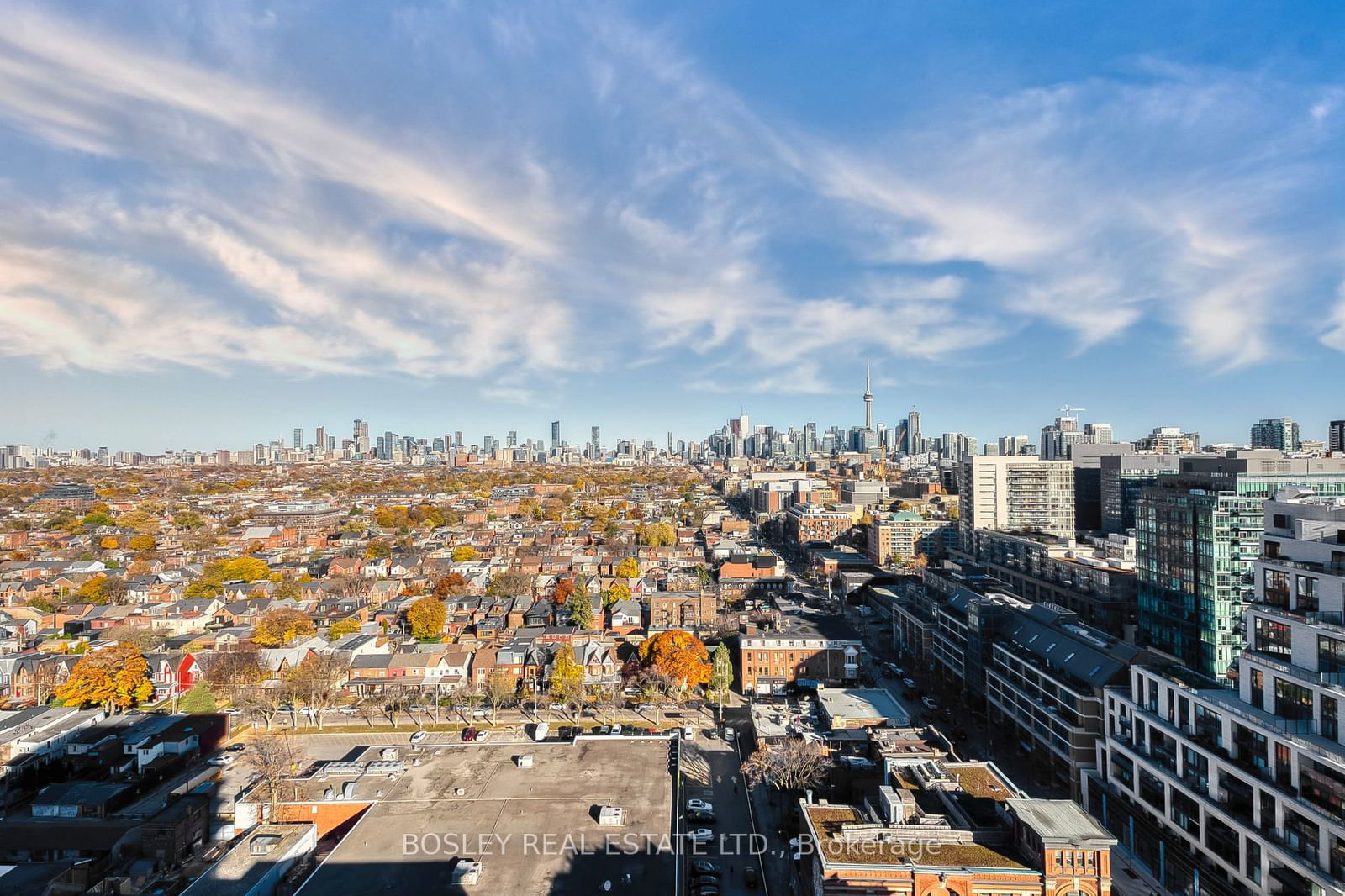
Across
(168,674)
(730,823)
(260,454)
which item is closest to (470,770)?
(730,823)

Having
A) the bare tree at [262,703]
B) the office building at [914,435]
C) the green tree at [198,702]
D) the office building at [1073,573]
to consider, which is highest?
the office building at [914,435]

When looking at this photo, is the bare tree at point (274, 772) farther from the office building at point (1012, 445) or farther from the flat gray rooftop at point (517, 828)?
the office building at point (1012, 445)

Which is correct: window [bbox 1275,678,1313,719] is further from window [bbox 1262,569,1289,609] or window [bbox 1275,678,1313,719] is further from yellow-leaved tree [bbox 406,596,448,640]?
yellow-leaved tree [bbox 406,596,448,640]

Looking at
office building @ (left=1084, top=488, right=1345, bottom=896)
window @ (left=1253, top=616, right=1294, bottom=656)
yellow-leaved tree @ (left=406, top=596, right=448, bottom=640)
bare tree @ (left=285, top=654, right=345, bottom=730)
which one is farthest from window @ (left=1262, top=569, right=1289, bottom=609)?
yellow-leaved tree @ (left=406, top=596, right=448, bottom=640)

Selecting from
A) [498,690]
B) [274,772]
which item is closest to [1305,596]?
[498,690]

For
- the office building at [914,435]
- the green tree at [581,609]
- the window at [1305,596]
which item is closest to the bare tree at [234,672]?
the green tree at [581,609]

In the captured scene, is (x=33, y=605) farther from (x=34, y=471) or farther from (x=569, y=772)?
(x=34, y=471)
